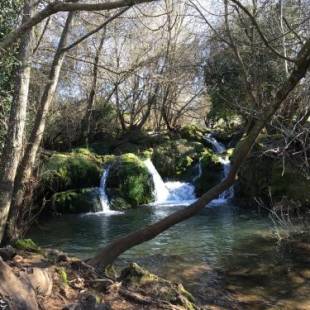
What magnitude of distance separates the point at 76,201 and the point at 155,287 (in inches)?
479

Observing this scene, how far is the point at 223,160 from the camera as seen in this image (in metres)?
19.7

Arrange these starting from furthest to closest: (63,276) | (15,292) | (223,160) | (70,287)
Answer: (223,160), (63,276), (70,287), (15,292)

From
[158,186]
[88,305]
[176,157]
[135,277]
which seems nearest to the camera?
[88,305]

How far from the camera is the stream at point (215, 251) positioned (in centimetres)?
744

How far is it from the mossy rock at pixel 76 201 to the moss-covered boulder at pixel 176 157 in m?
3.78

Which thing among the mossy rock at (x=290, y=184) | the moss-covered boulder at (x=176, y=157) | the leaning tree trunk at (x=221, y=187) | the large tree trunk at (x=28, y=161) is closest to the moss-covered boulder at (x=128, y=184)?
the moss-covered boulder at (x=176, y=157)

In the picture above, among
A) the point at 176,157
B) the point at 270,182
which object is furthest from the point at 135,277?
the point at 176,157

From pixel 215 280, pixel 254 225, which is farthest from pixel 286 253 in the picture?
pixel 254 225

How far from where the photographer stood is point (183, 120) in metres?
29.3

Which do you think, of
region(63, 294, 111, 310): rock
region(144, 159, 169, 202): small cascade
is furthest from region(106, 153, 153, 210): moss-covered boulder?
region(63, 294, 111, 310): rock

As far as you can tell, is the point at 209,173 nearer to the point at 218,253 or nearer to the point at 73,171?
the point at 73,171

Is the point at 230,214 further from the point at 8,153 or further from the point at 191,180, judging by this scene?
the point at 8,153

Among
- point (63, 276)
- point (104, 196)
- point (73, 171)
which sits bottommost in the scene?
point (63, 276)

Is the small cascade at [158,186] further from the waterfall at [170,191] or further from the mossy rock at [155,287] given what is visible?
the mossy rock at [155,287]
